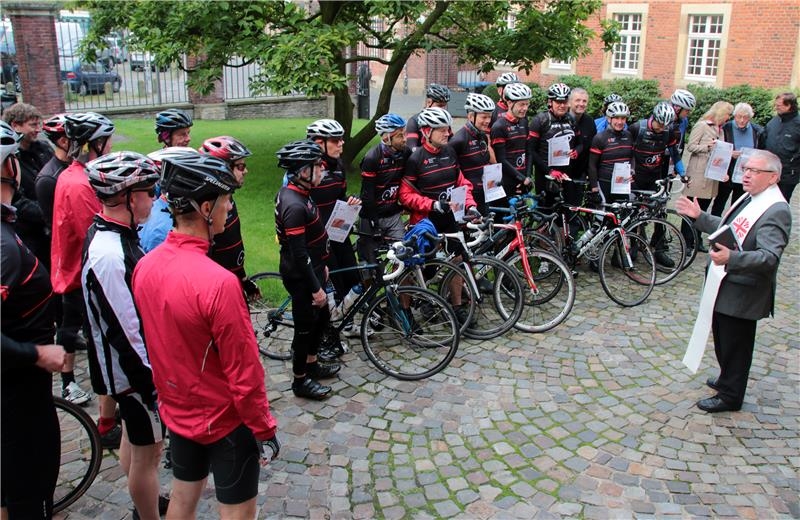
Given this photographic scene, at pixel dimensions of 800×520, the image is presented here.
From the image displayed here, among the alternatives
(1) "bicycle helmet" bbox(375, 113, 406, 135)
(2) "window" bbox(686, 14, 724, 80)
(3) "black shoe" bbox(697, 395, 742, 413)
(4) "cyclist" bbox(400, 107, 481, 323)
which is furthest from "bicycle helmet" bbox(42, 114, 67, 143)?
(2) "window" bbox(686, 14, 724, 80)

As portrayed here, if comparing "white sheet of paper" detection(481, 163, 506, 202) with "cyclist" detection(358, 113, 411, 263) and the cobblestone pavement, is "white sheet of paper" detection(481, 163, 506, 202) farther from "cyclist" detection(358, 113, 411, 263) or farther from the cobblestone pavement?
the cobblestone pavement

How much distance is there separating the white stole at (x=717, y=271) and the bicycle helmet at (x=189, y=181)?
3930 millimetres

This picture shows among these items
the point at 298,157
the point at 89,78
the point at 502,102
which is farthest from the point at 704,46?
the point at 298,157

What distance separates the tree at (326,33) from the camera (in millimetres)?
10000

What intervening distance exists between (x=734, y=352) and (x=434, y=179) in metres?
3.00

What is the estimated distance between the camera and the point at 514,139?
26.0 feet

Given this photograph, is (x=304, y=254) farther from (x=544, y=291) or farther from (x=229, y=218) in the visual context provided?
(x=544, y=291)

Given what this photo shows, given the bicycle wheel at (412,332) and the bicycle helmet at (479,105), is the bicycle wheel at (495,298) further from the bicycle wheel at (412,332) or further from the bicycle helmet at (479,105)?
the bicycle helmet at (479,105)

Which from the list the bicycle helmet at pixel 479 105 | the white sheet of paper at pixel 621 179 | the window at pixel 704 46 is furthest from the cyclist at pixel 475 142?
the window at pixel 704 46

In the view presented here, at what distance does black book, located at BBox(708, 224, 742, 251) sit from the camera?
505cm

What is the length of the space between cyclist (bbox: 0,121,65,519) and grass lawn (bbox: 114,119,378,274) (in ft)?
14.9

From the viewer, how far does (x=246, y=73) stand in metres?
23.2

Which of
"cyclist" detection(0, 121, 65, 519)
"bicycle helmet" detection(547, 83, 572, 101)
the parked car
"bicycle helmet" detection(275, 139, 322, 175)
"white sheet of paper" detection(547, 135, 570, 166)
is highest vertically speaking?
the parked car

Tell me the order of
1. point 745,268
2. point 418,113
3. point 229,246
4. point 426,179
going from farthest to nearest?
point 418,113 < point 426,179 < point 229,246 < point 745,268
